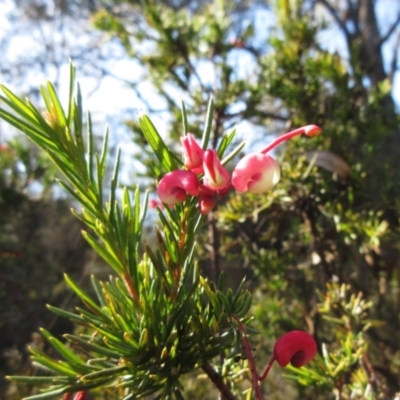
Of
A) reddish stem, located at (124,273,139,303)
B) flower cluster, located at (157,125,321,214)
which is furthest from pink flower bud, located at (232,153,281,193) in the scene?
reddish stem, located at (124,273,139,303)

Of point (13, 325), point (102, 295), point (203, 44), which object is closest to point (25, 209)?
point (203, 44)

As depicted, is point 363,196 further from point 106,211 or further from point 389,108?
point 106,211

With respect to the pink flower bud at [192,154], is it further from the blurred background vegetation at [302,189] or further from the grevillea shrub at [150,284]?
the blurred background vegetation at [302,189]

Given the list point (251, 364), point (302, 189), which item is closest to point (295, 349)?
point (251, 364)

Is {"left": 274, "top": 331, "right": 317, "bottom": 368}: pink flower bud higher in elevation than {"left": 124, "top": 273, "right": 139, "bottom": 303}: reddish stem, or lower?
lower

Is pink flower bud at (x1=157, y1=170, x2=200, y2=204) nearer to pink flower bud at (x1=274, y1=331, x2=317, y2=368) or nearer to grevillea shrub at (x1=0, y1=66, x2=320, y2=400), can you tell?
grevillea shrub at (x1=0, y1=66, x2=320, y2=400)

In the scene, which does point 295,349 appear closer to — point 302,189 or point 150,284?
point 150,284
